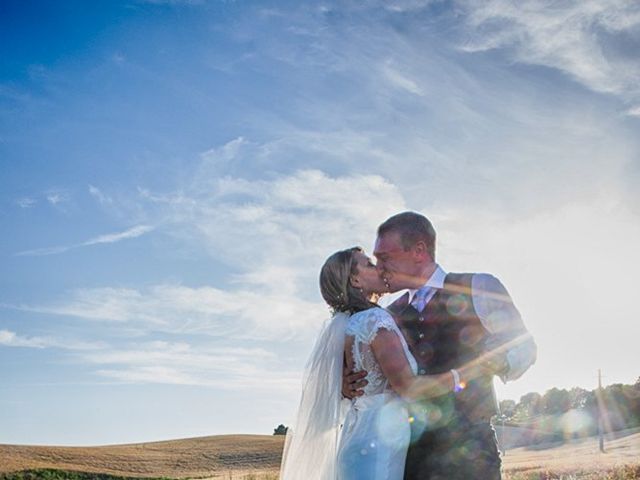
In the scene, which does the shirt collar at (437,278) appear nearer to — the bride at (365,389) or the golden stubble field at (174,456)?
the bride at (365,389)

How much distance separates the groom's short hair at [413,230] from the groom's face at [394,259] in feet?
0.12

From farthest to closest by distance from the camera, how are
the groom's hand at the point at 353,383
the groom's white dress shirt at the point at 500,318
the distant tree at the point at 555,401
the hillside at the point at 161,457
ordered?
the distant tree at the point at 555,401 < the hillside at the point at 161,457 < the groom's hand at the point at 353,383 < the groom's white dress shirt at the point at 500,318

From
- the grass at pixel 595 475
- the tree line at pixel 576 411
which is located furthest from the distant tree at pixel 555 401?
the grass at pixel 595 475

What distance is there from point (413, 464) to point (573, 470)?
11.1m

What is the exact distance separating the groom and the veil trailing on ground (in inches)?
27.9

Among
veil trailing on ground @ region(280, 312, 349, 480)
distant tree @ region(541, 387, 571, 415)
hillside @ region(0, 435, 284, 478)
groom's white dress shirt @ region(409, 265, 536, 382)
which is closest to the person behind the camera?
groom's white dress shirt @ region(409, 265, 536, 382)

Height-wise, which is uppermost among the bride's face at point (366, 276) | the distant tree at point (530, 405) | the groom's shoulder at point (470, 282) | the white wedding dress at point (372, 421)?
the distant tree at point (530, 405)

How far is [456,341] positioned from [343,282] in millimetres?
1036

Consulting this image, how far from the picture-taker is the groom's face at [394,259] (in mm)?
5258

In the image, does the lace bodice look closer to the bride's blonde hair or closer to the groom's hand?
the groom's hand

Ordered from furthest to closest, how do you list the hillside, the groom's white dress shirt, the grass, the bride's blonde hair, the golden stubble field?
the hillside → the golden stubble field → the grass → the bride's blonde hair → the groom's white dress shirt

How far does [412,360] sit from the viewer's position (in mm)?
5133

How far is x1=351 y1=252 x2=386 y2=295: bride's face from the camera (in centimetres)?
559

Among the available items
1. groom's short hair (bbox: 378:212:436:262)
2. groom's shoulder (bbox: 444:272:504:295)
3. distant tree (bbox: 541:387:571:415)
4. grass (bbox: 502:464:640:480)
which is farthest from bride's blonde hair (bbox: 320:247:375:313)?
distant tree (bbox: 541:387:571:415)
